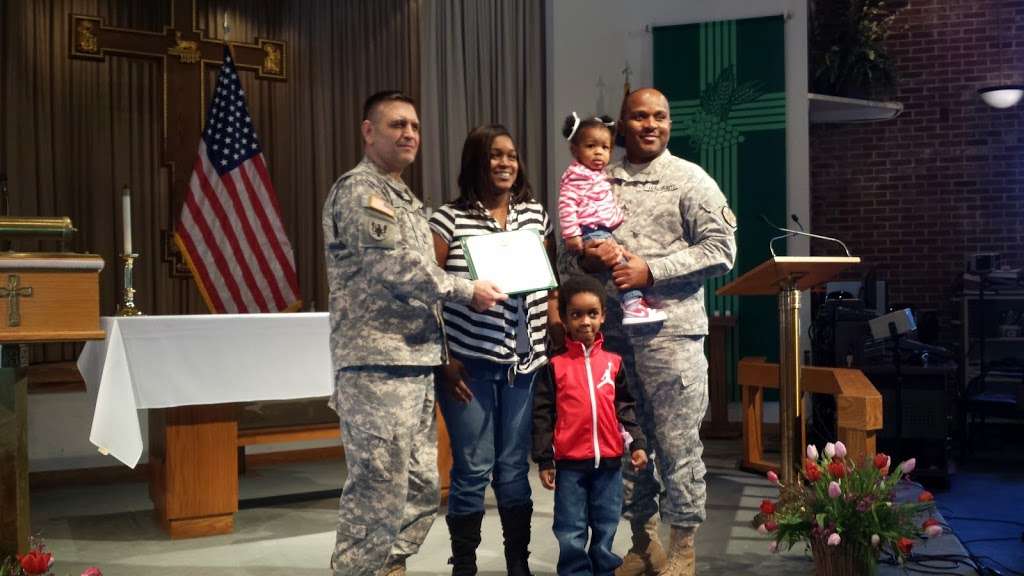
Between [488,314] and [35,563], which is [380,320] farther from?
[35,563]

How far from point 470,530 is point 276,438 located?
1.73 m

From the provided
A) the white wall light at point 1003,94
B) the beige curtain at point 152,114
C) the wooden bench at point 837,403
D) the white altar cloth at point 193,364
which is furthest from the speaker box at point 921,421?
the beige curtain at point 152,114

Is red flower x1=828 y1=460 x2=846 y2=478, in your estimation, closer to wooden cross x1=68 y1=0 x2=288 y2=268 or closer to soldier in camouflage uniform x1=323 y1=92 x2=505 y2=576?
soldier in camouflage uniform x1=323 y1=92 x2=505 y2=576

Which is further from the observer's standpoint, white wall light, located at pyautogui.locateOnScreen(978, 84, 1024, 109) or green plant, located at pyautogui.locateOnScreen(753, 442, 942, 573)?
white wall light, located at pyautogui.locateOnScreen(978, 84, 1024, 109)

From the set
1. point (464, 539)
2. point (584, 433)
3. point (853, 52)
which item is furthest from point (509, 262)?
point (853, 52)

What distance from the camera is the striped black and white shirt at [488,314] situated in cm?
271

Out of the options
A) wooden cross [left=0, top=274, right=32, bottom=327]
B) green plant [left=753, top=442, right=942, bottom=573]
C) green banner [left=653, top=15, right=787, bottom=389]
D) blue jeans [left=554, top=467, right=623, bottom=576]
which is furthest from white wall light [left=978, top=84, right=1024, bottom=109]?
wooden cross [left=0, top=274, right=32, bottom=327]

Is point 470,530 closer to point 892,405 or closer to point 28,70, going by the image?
point 892,405

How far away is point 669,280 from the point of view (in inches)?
111

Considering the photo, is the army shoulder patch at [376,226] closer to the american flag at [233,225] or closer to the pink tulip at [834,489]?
the pink tulip at [834,489]

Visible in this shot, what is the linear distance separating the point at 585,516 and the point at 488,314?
0.65 meters

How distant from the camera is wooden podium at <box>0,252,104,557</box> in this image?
275 cm

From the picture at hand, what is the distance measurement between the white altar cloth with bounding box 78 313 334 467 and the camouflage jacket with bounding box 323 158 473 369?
1.13 metres

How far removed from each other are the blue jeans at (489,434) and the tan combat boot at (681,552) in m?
0.47
